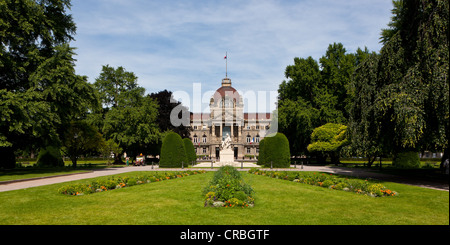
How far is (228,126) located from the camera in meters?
87.4

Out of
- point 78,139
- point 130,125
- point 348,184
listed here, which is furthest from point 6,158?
point 348,184

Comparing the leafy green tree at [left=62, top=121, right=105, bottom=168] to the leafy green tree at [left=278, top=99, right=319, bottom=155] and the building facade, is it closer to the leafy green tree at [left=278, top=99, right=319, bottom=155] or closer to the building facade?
the leafy green tree at [left=278, top=99, right=319, bottom=155]

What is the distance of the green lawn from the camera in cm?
798

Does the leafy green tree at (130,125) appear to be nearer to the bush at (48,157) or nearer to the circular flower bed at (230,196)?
the bush at (48,157)

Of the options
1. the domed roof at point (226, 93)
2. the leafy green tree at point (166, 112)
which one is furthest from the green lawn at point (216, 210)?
the domed roof at point (226, 93)

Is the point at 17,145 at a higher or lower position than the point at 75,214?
higher

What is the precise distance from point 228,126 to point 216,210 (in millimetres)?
78323

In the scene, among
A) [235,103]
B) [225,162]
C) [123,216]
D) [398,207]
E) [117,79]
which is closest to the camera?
[123,216]

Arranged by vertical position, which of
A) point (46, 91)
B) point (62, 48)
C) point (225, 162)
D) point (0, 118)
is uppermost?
point (62, 48)

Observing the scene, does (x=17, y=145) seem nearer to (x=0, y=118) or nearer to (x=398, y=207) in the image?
(x=0, y=118)

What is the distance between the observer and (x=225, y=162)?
3891cm

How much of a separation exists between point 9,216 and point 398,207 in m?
12.1
